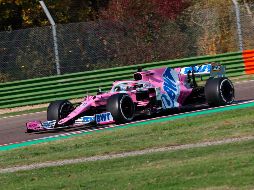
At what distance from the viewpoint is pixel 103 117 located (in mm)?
17047

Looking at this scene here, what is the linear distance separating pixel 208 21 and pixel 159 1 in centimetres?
629

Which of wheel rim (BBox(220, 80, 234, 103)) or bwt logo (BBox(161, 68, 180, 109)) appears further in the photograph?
wheel rim (BBox(220, 80, 234, 103))

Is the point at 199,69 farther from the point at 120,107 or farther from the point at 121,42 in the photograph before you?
the point at 121,42

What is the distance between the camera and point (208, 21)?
2936 cm

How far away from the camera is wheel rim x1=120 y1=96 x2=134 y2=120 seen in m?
17.1

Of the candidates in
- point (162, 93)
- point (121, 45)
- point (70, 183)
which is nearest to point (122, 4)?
point (121, 45)

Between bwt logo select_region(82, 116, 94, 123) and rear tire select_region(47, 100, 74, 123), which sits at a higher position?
rear tire select_region(47, 100, 74, 123)

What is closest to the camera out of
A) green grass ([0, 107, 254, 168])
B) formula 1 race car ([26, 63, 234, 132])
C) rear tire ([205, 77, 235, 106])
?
green grass ([0, 107, 254, 168])

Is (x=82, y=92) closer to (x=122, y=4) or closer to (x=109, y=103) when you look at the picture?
(x=122, y=4)

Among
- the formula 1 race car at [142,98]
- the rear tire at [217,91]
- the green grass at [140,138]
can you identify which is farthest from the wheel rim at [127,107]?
the rear tire at [217,91]

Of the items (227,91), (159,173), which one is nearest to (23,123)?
(227,91)

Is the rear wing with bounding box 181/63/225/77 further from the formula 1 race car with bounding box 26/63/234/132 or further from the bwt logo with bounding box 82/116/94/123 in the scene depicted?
the bwt logo with bounding box 82/116/94/123

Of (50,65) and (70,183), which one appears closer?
(70,183)

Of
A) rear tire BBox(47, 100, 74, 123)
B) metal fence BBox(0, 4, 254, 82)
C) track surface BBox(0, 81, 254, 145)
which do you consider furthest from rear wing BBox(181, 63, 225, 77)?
metal fence BBox(0, 4, 254, 82)
